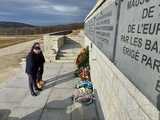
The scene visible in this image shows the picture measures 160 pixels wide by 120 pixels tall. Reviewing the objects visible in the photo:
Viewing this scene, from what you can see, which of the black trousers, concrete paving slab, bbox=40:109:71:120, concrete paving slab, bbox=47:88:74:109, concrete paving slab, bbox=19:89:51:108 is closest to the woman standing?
the black trousers

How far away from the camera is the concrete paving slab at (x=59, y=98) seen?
25.8 feet

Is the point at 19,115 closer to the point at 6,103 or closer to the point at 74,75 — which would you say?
the point at 6,103

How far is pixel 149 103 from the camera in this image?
2.21m

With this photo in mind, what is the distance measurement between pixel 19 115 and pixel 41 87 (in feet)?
9.48

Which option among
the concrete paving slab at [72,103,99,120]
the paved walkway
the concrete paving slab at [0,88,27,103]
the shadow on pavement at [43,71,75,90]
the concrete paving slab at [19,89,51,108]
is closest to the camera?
the concrete paving slab at [72,103,99,120]

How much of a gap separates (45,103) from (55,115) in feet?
3.57

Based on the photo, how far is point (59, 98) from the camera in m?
8.56

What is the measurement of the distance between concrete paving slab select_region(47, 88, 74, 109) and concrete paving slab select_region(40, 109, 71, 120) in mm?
366

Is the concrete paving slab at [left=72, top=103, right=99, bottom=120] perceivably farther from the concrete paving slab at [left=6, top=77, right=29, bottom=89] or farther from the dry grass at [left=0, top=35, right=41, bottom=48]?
the dry grass at [left=0, top=35, right=41, bottom=48]

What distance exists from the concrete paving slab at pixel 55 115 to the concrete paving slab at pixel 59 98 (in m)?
0.37

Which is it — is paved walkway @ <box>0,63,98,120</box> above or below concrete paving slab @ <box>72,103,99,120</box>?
below

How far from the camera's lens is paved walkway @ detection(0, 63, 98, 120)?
6.98m

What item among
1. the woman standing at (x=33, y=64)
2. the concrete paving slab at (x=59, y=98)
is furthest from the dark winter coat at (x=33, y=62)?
the concrete paving slab at (x=59, y=98)

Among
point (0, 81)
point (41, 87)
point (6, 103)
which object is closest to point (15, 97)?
point (6, 103)
